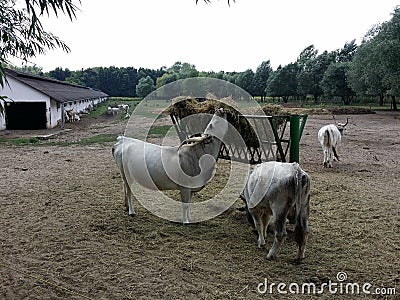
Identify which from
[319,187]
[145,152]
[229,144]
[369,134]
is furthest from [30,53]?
[369,134]

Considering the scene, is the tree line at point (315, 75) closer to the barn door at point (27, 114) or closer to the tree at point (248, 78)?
the tree at point (248, 78)

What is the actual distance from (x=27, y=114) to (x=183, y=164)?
849 inches

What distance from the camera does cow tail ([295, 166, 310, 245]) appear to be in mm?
4133

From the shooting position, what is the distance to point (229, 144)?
6734 millimetres

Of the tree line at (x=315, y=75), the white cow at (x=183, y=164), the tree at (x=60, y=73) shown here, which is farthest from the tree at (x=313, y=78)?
the tree at (x=60, y=73)

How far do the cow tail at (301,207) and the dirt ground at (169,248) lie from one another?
385 millimetres

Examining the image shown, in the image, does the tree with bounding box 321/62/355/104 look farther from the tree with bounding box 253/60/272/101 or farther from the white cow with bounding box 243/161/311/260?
the white cow with bounding box 243/161/311/260

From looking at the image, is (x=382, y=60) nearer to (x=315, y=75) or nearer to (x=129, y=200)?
(x=315, y=75)

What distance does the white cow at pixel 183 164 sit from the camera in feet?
18.3

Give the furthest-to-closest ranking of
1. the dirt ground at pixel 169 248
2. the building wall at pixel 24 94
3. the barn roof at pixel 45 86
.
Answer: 1. the barn roof at pixel 45 86
2. the building wall at pixel 24 94
3. the dirt ground at pixel 169 248

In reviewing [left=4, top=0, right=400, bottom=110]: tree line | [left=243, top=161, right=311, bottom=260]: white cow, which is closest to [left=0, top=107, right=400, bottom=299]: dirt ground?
[left=243, top=161, right=311, bottom=260]: white cow

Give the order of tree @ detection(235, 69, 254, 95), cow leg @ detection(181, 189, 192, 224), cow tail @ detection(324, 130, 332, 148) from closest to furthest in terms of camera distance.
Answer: cow leg @ detection(181, 189, 192, 224) → cow tail @ detection(324, 130, 332, 148) → tree @ detection(235, 69, 254, 95)

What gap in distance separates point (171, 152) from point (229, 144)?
1.43 meters

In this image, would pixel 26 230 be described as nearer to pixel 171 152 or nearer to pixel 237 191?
pixel 171 152
